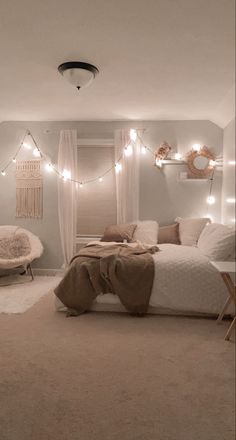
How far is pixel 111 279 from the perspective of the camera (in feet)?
8.14

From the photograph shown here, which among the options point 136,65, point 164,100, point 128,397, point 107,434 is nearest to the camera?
point 107,434

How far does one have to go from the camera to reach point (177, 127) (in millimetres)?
2018

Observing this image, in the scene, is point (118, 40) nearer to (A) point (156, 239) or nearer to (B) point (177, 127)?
(B) point (177, 127)

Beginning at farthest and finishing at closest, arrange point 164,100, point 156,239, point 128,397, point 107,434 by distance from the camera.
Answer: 1. point 156,239
2. point 164,100
3. point 128,397
4. point 107,434

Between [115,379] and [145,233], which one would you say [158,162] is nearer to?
[145,233]

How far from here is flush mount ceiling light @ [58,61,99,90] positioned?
1.90 m

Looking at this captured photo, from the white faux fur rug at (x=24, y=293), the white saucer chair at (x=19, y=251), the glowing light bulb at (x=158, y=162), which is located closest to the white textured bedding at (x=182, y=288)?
the white faux fur rug at (x=24, y=293)

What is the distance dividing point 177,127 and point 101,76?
0.70 m

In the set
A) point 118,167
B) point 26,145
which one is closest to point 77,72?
point 118,167

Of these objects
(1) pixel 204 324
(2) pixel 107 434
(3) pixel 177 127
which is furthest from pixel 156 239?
(2) pixel 107 434

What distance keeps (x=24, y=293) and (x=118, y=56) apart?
7.20 ft

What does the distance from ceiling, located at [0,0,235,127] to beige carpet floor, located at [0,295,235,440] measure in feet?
3.89

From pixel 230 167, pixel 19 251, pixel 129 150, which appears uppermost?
pixel 129 150

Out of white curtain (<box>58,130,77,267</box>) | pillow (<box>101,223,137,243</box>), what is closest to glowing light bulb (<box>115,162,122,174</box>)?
white curtain (<box>58,130,77,267</box>)
